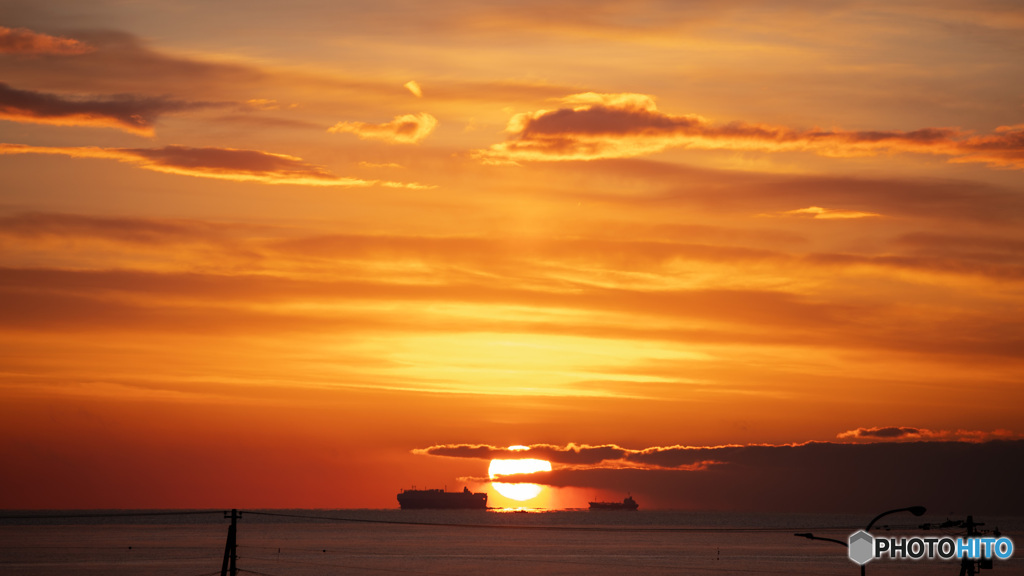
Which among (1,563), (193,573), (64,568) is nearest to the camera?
(193,573)

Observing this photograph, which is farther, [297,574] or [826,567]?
[826,567]

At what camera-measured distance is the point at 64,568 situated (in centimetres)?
18525

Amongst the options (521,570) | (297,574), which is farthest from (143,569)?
(521,570)

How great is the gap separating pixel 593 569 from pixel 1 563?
4284 inches

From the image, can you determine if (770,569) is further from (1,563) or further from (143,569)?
(1,563)

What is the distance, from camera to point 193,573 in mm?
173875

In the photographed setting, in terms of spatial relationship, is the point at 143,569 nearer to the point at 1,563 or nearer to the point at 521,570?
the point at 1,563

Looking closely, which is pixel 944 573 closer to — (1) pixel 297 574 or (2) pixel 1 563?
(1) pixel 297 574

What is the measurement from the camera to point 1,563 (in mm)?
197375

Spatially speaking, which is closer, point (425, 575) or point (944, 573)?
point (425, 575)

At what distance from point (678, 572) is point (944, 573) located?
49.6 metres

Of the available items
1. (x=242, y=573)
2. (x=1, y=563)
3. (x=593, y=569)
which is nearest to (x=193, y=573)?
(x=242, y=573)

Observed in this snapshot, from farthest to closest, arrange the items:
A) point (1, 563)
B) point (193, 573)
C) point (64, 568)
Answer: point (1, 563), point (64, 568), point (193, 573)

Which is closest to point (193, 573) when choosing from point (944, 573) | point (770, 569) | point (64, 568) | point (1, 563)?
point (64, 568)
